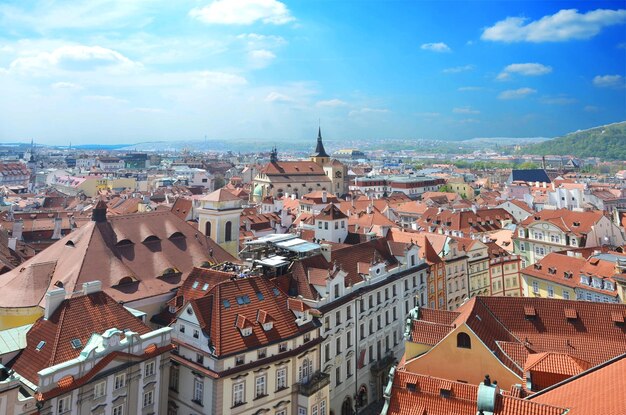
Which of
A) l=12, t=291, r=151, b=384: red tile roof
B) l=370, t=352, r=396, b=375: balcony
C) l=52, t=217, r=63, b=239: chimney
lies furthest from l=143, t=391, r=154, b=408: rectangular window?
l=52, t=217, r=63, b=239: chimney

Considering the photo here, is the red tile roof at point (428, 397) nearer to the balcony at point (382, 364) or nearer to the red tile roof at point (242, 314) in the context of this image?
the red tile roof at point (242, 314)

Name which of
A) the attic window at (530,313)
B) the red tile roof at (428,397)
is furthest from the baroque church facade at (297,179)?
the red tile roof at (428,397)

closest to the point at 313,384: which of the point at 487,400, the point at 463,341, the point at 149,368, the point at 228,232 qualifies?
the point at 149,368

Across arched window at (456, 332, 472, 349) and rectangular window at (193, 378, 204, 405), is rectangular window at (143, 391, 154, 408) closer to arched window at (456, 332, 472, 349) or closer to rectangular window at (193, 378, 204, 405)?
rectangular window at (193, 378, 204, 405)

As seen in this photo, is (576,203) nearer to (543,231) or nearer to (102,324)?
(543,231)

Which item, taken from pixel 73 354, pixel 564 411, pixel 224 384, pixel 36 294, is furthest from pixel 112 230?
pixel 564 411
